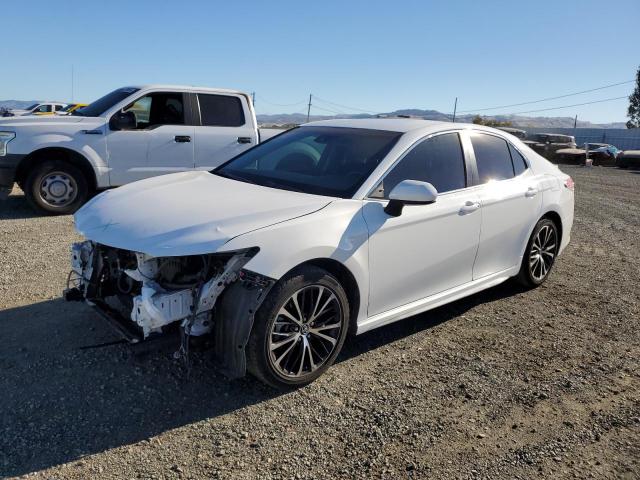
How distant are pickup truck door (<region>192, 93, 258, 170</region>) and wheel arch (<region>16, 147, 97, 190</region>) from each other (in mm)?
1586

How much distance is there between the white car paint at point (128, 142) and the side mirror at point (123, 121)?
65mm

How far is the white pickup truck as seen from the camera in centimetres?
780

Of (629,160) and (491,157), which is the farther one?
(629,160)

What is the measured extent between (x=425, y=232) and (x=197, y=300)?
1731 millimetres

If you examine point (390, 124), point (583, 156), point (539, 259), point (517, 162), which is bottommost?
point (539, 259)

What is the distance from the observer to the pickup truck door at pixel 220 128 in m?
8.73

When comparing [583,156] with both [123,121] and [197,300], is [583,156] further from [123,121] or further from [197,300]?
[197,300]

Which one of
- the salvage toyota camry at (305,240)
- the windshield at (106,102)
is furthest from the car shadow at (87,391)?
the windshield at (106,102)

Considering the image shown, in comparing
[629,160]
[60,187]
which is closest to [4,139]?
[60,187]

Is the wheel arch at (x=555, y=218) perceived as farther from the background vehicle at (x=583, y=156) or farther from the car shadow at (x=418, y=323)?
the background vehicle at (x=583, y=156)

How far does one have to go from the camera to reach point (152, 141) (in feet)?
27.4

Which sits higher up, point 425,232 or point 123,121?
point 123,121

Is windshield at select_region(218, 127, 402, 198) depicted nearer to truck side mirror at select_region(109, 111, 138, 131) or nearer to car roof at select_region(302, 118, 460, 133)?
car roof at select_region(302, 118, 460, 133)

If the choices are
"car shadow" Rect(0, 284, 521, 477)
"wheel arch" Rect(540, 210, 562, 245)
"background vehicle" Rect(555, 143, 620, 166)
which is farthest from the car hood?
"background vehicle" Rect(555, 143, 620, 166)
